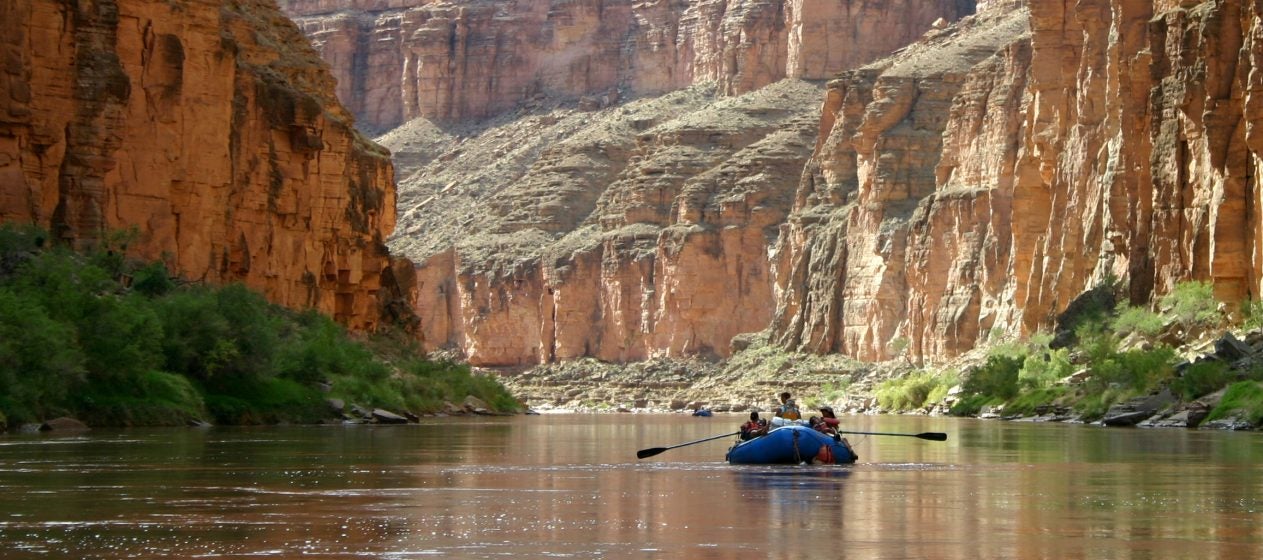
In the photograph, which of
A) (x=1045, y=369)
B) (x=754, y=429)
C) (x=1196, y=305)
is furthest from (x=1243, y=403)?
(x=1045, y=369)

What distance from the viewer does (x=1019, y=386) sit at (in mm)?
95938

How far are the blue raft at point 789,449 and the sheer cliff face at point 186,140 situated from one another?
32.8 metres

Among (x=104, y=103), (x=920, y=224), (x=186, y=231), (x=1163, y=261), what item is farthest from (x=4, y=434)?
(x=920, y=224)

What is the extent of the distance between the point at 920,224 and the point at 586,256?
5229cm

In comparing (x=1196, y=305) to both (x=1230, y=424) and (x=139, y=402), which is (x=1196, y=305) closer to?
(x=1230, y=424)

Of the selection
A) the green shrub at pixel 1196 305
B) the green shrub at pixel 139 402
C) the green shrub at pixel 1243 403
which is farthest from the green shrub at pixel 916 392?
the green shrub at pixel 139 402

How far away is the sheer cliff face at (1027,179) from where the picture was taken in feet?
278

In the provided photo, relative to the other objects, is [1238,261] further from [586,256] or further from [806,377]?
[586,256]

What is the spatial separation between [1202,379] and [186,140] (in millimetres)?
34561

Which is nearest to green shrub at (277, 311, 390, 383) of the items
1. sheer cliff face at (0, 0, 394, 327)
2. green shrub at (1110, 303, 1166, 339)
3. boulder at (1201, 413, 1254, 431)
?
sheer cliff face at (0, 0, 394, 327)

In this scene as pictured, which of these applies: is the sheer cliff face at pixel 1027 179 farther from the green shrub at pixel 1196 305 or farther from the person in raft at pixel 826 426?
the person in raft at pixel 826 426

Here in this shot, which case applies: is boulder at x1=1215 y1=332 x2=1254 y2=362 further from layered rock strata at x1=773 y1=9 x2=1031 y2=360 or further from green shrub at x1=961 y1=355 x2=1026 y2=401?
layered rock strata at x1=773 y1=9 x2=1031 y2=360

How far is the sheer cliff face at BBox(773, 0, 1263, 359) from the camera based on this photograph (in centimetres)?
8475

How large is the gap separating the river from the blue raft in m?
0.72
